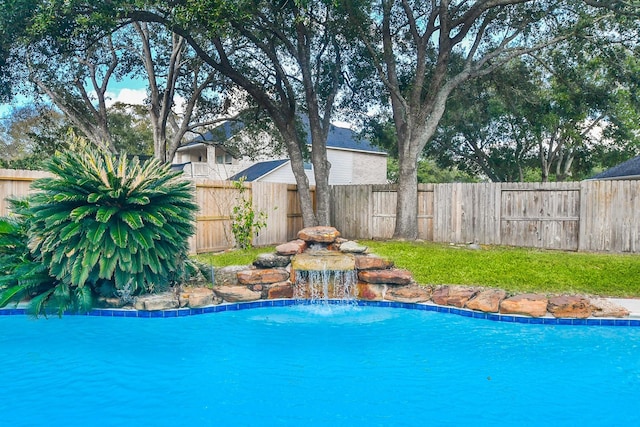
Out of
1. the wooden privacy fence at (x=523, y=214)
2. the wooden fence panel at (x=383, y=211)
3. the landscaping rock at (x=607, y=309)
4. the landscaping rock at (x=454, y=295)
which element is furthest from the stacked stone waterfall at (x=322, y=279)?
the wooden fence panel at (x=383, y=211)

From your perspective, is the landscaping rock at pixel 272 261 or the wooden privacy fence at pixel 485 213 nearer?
the landscaping rock at pixel 272 261

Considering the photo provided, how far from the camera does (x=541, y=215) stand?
10.6 metres

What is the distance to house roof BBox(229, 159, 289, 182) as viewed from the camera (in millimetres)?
22672

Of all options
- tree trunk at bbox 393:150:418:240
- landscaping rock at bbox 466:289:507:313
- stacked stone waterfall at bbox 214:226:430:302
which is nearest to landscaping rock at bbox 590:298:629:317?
landscaping rock at bbox 466:289:507:313

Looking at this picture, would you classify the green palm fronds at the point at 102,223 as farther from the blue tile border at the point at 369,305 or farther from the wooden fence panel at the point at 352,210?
the wooden fence panel at the point at 352,210

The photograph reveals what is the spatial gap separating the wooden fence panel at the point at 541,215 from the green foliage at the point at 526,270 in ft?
3.09

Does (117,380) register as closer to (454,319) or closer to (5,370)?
(5,370)

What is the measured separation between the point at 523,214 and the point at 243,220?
622cm

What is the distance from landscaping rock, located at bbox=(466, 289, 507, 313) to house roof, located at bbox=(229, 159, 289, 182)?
16.7m

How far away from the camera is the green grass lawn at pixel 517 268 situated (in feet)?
22.9

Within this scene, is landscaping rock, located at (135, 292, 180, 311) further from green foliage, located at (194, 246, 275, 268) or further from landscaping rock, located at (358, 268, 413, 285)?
landscaping rock, located at (358, 268, 413, 285)

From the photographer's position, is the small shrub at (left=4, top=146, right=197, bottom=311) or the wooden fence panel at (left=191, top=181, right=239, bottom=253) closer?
the small shrub at (left=4, top=146, right=197, bottom=311)

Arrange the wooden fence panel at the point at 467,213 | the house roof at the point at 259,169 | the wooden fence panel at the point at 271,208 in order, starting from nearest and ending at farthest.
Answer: the wooden fence panel at the point at 467,213, the wooden fence panel at the point at 271,208, the house roof at the point at 259,169

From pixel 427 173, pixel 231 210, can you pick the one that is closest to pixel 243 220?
pixel 231 210
